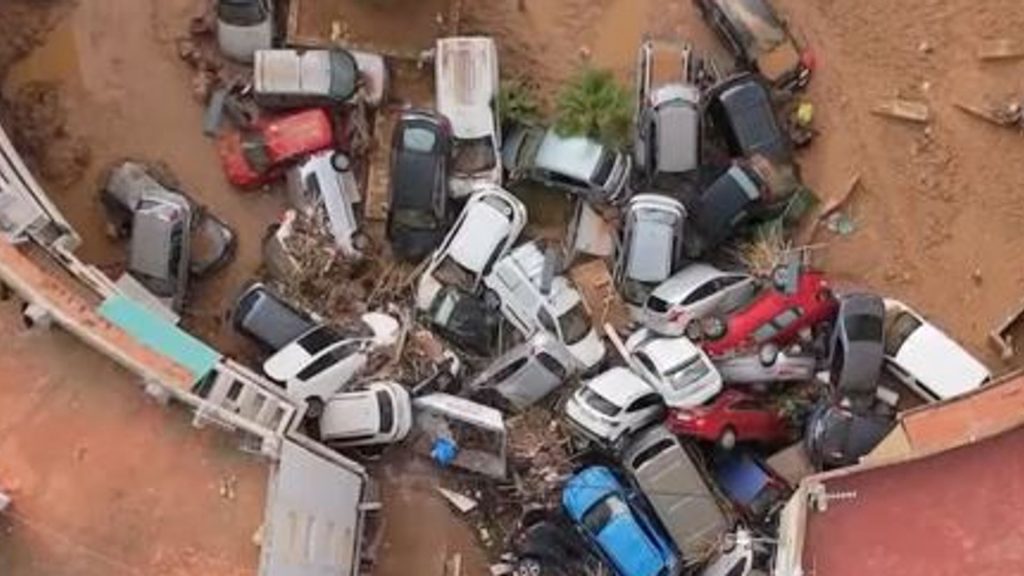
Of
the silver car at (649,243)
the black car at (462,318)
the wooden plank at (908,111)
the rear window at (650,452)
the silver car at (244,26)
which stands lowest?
the rear window at (650,452)

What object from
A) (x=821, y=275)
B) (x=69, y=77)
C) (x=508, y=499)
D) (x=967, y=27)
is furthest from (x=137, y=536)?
(x=967, y=27)

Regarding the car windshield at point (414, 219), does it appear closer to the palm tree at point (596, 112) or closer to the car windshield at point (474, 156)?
the car windshield at point (474, 156)

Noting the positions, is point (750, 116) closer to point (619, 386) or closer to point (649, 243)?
point (649, 243)

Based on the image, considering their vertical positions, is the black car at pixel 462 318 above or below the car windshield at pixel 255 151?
below

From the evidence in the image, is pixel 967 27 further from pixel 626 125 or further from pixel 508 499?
pixel 508 499

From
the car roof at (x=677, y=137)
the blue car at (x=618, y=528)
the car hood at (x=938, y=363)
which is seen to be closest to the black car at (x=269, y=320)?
the blue car at (x=618, y=528)

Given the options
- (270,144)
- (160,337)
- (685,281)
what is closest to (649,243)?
(685,281)

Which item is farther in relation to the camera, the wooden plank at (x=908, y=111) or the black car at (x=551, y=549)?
the wooden plank at (x=908, y=111)

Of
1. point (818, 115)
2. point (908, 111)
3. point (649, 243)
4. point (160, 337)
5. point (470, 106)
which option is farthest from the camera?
point (818, 115)
